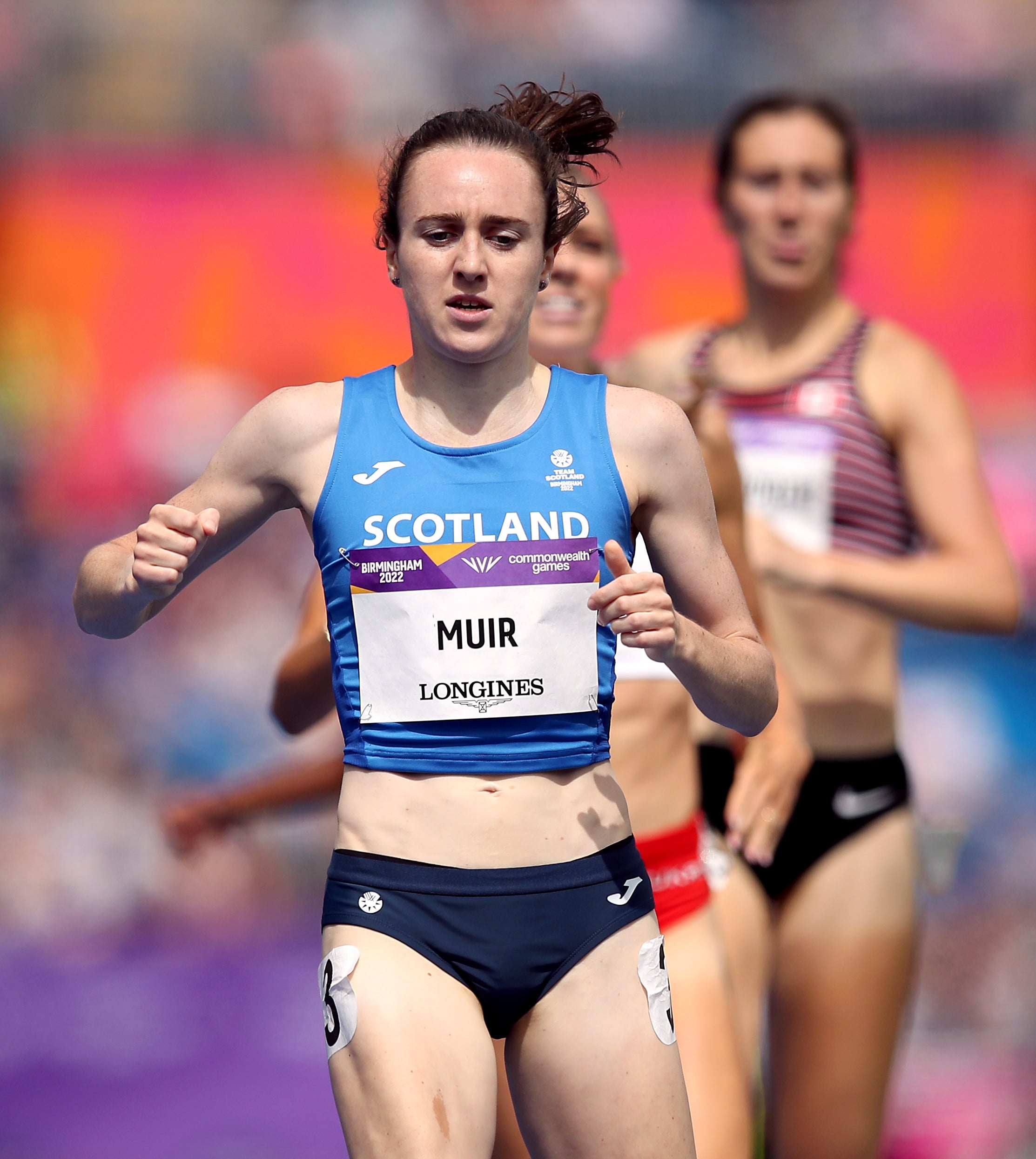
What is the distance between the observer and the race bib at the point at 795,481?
3994mm

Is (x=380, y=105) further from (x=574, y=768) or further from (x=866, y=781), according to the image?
(x=574, y=768)

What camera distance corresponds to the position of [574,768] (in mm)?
2293

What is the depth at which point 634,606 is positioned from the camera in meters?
2.06

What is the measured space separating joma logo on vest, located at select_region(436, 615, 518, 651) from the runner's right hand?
0.33 metres

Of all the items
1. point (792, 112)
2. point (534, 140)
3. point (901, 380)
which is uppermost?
point (792, 112)

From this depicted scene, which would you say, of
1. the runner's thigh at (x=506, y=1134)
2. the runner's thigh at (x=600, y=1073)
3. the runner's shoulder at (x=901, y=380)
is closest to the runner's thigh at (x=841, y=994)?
the runner's shoulder at (x=901, y=380)

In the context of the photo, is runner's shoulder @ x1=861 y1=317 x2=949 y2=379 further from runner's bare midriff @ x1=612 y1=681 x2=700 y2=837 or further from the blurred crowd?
the blurred crowd

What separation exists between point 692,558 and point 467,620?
0.34 metres

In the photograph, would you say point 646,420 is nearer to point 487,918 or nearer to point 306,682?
point 487,918

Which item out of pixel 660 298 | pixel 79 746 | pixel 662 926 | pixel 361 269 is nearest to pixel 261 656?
pixel 79 746

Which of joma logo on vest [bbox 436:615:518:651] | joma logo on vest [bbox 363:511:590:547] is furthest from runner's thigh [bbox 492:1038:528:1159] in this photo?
joma logo on vest [bbox 363:511:590:547]

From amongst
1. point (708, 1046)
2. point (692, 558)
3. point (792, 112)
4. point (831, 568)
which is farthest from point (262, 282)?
point (692, 558)

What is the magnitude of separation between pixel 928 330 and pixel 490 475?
4.72 m

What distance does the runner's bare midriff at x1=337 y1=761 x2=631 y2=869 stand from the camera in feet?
7.28
